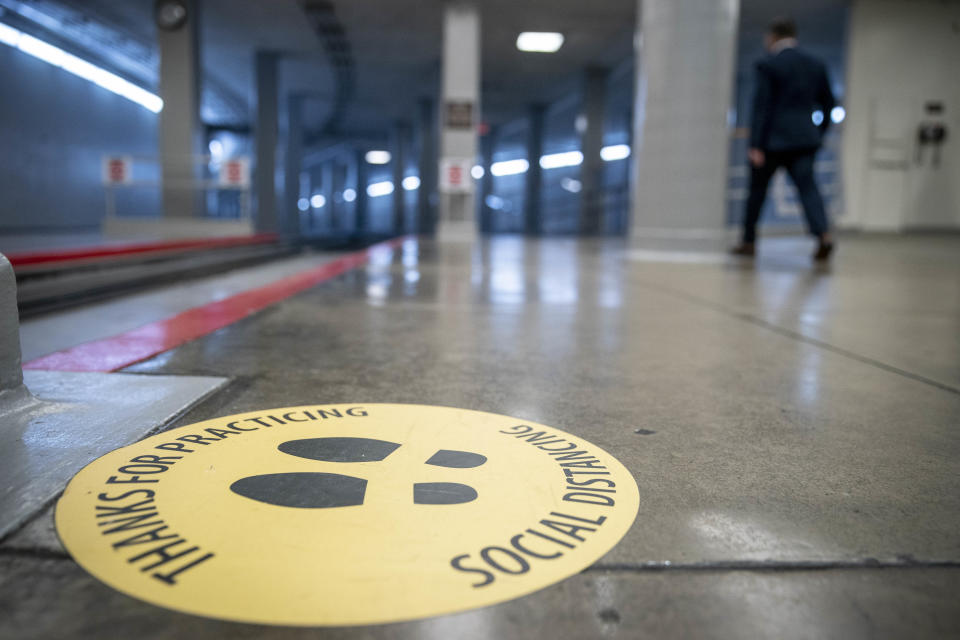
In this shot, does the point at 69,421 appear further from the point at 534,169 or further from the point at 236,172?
the point at 534,169

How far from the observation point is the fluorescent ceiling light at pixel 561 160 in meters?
28.3

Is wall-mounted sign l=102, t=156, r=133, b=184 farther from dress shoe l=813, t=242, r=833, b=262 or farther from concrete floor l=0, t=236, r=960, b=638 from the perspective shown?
dress shoe l=813, t=242, r=833, b=262

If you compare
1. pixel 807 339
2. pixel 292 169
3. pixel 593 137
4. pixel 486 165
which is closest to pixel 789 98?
pixel 807 339

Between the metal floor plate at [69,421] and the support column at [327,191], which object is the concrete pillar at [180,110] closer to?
the metal floor plate at [69,421]

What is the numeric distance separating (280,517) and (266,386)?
658mm

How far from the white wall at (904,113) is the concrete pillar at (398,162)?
1718 centimetres

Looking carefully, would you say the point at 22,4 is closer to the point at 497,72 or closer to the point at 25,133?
the point at 25,133

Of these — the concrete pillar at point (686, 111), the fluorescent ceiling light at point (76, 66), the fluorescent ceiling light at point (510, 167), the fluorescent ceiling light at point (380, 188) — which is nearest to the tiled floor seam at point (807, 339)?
the concrete pillar at point (686, 111)

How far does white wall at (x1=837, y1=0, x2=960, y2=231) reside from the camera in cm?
1064

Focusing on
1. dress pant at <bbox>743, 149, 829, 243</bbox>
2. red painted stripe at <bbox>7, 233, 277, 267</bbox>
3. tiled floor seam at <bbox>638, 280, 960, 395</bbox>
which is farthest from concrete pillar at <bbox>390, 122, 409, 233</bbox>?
tiled floor seam at <bbox>638, 280, 960, 395</bbox>

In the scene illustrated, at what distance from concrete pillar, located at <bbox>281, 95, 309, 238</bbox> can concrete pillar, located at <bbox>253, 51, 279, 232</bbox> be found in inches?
90.3

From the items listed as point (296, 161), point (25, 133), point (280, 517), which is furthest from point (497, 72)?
point (280, 517)

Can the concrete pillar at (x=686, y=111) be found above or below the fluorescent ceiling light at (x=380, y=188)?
below

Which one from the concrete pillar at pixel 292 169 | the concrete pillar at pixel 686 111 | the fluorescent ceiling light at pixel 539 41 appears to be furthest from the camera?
the concrete pillar at pixel 292 169
